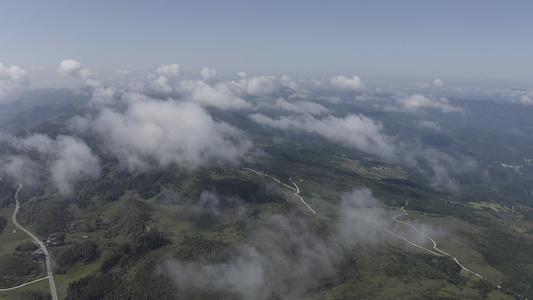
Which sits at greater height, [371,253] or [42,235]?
[371,253]

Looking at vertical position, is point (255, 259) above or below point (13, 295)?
above

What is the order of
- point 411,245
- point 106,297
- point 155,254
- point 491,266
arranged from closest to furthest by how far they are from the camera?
point 106,297 < point 155,254 < point 491,266 < point 411,245

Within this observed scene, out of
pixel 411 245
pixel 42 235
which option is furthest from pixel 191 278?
pixel 411 245

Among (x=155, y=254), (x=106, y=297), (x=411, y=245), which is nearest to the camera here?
(x=106, y=297)

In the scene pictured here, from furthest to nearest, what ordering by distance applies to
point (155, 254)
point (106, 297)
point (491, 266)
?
point (491, 266) → point (155, 254) → point (106, 297)

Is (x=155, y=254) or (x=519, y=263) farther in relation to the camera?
(x=519, y=263)

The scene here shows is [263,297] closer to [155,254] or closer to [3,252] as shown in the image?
[155,254]

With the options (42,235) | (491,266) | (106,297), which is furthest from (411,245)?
(42,235)

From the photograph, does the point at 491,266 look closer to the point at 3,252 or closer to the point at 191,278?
the point at 191,278

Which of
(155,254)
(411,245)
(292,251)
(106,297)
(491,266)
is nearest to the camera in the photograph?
(106,297)

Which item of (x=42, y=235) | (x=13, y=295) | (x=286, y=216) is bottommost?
(x=42, y=235)
